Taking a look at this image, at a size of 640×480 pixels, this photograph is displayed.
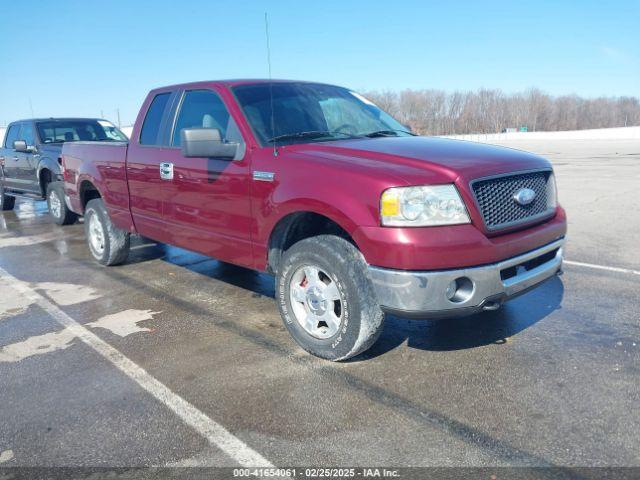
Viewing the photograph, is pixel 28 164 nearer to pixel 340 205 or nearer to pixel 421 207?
pixel 340 205

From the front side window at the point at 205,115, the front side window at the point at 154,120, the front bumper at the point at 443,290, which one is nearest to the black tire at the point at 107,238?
the front side window at the point at 154,120

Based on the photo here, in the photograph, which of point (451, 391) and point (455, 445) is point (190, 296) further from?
point (455, 445)

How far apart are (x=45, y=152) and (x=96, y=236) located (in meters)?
3.84

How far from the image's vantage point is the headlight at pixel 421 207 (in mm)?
3029

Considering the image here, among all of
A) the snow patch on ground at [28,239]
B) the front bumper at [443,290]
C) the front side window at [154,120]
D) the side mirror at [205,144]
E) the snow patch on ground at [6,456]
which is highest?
the front side window at [154,120]

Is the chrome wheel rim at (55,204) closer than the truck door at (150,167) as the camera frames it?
No

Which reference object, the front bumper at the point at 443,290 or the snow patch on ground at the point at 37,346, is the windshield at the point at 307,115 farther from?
the snow patch on ground at the point at 37,346

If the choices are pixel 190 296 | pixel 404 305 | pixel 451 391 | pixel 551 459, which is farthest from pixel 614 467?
pixel 190 296

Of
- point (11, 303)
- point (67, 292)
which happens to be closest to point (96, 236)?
point (67, 292)

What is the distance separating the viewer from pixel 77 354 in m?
3.87

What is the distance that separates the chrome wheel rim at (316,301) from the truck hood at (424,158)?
78 cm

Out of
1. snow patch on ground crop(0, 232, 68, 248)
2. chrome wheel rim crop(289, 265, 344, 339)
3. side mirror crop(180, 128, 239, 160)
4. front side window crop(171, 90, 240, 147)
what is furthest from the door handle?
snow patch on ground crop(0, 232, 68, 248)

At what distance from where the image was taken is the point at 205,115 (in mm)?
4535

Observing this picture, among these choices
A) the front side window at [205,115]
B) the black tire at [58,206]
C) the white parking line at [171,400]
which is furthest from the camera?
the black tire at [58,206]
